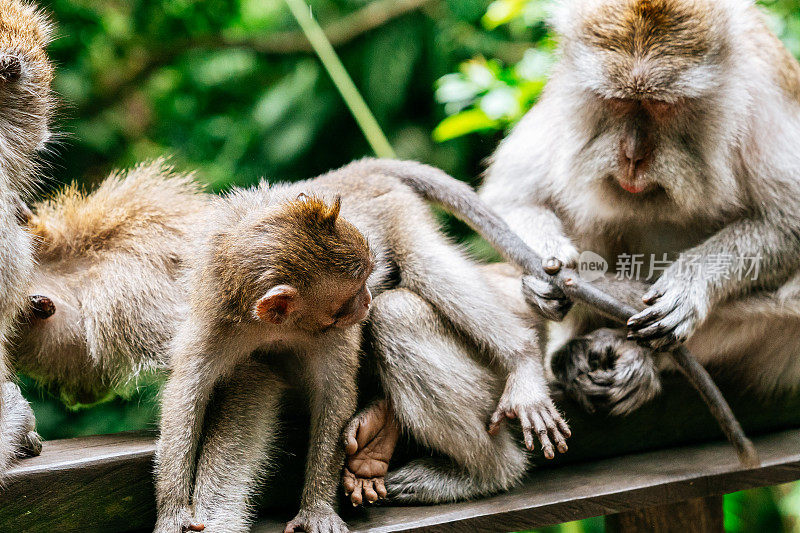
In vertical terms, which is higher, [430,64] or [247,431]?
[430,64]

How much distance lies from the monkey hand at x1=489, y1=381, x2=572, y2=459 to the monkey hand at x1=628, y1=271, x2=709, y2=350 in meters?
0.45

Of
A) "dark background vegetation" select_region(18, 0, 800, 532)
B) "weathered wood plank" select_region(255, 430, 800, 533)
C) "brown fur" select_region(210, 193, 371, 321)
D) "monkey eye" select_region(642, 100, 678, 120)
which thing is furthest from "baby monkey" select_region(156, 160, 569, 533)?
"dark background vegetation" select_region(18, 0, 800, 532)

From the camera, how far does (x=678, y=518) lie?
335 cm

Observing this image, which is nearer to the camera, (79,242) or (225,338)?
(225,338)

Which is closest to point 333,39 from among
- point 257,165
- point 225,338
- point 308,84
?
point 308,84

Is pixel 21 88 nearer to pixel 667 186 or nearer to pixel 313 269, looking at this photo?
pixel 313 269

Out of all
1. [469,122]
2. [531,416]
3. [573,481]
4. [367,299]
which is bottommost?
[573,481]

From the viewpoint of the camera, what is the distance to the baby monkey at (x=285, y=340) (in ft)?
7.58

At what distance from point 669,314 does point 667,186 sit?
471 millimetres

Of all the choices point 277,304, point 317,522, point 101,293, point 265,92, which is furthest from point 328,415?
point 265,92

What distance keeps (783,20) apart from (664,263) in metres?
2.26

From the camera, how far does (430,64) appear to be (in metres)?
5.84

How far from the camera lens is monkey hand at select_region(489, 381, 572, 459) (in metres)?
2.54

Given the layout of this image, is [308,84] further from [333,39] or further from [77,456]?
[77,456]
